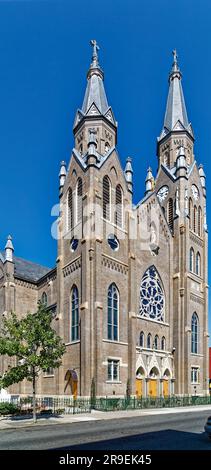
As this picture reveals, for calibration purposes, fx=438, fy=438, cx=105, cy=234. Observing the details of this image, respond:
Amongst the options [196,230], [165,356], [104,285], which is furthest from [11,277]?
[196,230]

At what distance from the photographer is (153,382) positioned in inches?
1565

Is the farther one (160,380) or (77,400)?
(160,380)

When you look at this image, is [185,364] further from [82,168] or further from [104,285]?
[82,168]

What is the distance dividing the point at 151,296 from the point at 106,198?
34.0 ft

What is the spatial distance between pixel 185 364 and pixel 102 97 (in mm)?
28585

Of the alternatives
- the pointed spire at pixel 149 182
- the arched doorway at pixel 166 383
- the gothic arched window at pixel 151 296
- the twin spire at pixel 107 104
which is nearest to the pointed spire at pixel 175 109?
the twin spire at pixel 107 104

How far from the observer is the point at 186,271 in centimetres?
4406

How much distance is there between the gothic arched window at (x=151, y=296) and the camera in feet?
132


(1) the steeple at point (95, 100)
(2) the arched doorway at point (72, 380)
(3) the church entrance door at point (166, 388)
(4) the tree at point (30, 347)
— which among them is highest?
(1) the steeple at point (95, 100)

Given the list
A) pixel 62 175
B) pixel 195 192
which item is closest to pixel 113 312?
pixel 62 175

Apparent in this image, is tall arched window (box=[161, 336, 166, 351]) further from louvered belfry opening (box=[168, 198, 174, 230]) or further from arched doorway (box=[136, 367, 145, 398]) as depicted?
louvered belfry opening (box=[168, 198, 174, 230])

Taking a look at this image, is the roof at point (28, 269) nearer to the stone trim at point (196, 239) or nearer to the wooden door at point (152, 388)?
the wooden door at point (152, 388)

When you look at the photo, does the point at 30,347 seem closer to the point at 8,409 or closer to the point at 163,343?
the point at 8,409

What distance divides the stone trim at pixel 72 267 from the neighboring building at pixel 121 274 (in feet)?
0.30
